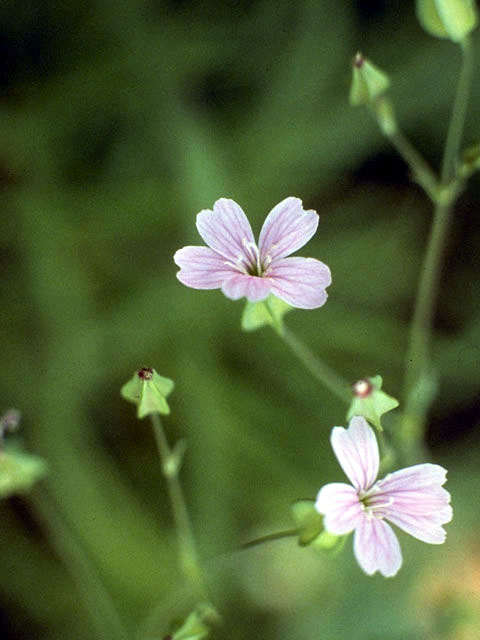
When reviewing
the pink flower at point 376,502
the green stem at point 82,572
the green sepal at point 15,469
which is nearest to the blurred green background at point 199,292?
the green stem at point 82,572

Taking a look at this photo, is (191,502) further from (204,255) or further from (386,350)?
(204,255)

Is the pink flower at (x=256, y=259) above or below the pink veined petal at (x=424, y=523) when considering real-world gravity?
above

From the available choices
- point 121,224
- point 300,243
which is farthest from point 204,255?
point 121,224

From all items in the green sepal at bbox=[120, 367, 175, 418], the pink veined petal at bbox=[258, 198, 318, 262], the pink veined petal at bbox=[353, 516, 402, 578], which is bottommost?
the pink veined petal at bbox=[353, 516, 402, 578]

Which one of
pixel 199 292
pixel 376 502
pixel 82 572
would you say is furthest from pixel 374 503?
pixel 82 572

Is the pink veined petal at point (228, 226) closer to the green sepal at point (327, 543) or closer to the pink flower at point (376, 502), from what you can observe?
the pink flower at point (376, 502)

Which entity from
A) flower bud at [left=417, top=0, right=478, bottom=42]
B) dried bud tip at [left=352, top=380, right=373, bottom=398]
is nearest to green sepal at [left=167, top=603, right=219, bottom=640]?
dried bud tip at [left=352, top=380, right=373, bottom=398]

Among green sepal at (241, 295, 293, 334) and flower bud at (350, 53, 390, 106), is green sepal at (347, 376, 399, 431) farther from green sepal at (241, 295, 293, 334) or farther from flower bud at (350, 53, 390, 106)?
flower bud at (350, 53, 390, 106)
